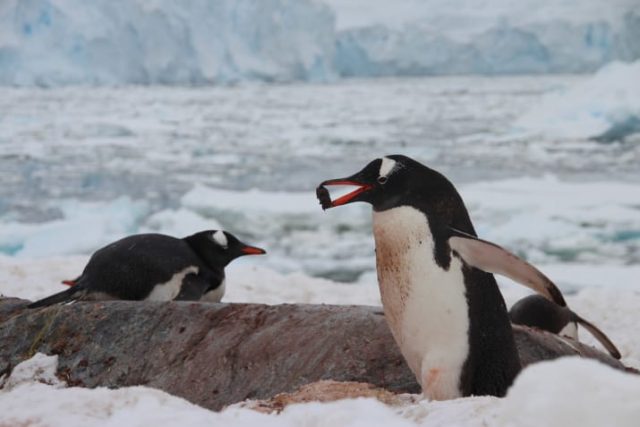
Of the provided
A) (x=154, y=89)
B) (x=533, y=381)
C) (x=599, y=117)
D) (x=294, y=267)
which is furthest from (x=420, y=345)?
(x=154, y=89)

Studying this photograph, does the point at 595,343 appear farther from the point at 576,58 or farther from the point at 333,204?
the point at 576,58

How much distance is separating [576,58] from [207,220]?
792 inches

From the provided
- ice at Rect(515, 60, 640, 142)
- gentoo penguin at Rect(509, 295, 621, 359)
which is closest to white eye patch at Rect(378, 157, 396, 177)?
gentoo penguin at Rect(509, 295, 621, 359)

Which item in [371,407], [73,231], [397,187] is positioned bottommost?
[73,231]

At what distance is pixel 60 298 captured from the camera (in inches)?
104

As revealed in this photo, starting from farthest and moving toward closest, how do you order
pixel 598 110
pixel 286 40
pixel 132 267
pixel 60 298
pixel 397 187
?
pixel 286 40 → pixel 598 110 → pixel 132 267 → pixel 60 298 → pixel 397 187

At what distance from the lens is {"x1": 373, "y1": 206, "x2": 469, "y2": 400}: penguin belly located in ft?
6.34

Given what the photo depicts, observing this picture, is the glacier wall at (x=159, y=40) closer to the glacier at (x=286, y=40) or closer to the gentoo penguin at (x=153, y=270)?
the glacier at (x=286, y=40)

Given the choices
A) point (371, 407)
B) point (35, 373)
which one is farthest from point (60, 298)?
point (371, 407)

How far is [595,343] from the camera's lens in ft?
14.1

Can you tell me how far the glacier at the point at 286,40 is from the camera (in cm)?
2100

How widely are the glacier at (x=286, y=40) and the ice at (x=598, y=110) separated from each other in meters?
6.01

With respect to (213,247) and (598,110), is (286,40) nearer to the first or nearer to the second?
(598,110)

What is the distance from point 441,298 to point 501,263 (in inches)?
6.2
